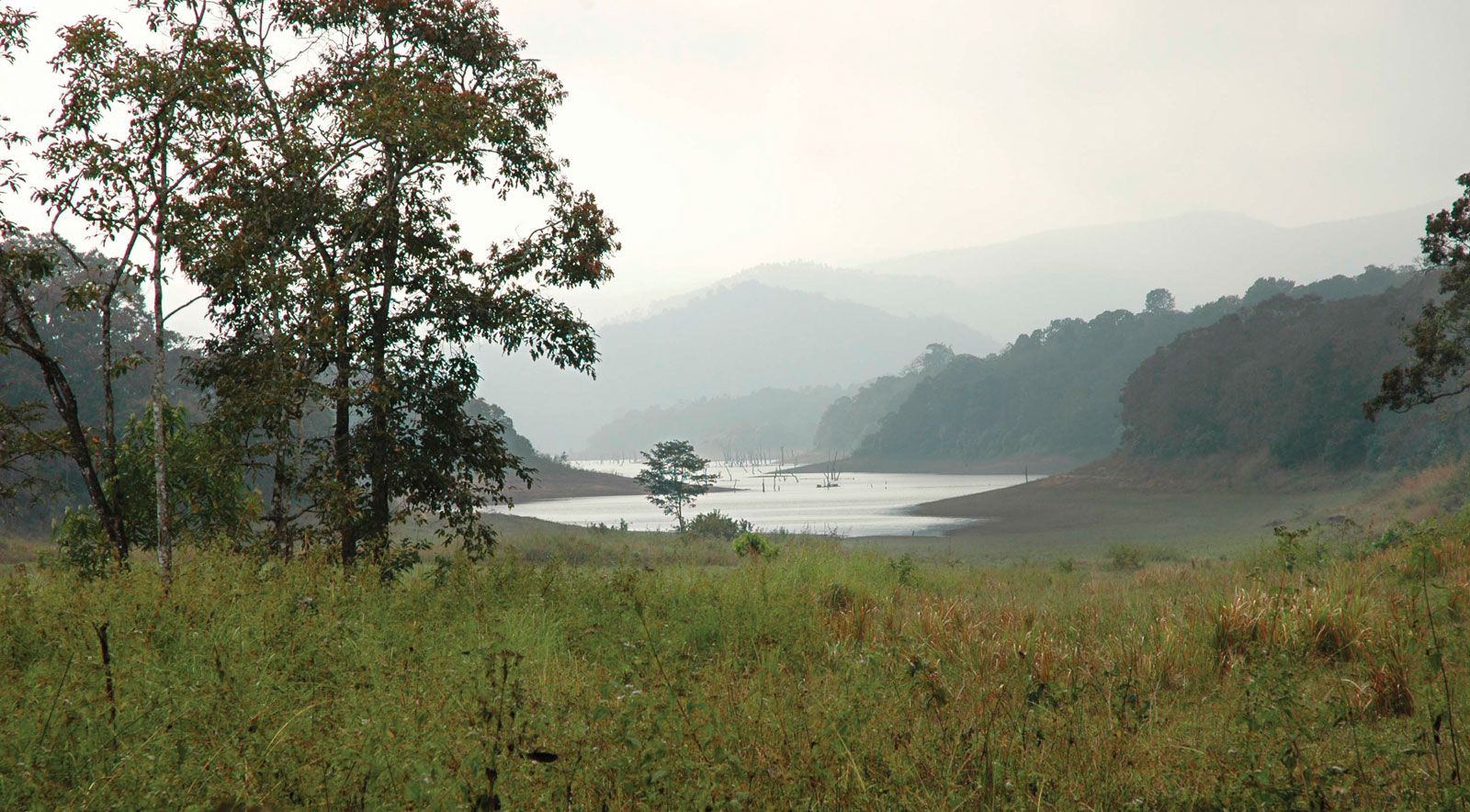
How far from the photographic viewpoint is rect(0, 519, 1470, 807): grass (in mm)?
4273

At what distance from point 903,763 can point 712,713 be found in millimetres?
1059

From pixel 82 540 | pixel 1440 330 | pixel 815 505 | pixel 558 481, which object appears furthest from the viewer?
pixel 558 481

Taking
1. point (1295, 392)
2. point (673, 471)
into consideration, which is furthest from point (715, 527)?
point (1295, 392)

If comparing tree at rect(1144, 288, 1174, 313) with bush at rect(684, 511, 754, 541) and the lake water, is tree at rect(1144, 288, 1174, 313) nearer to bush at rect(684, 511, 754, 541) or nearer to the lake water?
the lake water

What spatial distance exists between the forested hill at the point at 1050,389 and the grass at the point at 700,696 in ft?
298

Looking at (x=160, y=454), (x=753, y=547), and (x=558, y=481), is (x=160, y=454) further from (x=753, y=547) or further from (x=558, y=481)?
(x=558, y=481)

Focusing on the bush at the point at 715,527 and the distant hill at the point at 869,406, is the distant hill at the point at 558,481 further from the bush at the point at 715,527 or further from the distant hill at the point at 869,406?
the distant hill at the point at 869,406

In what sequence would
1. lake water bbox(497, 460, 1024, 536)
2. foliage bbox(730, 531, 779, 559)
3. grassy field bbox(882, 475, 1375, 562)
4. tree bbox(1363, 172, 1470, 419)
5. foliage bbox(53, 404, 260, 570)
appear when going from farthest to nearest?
lake water bbox(497, 460, 1024, 536) → grassy field bbox(882, 475, 1375, 562) → tree bbox(1363, 172, 1470, 419) → foliage bbox(730, 531, 779, 559) → foliage bbox(53, 404, 260, 570)

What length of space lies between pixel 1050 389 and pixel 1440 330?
283 feet

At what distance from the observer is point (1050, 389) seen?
4254 inches

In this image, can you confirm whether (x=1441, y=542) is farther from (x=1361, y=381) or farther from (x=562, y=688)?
(x=1361, y=381)

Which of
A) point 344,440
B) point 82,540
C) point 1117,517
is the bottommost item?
point 1117,517

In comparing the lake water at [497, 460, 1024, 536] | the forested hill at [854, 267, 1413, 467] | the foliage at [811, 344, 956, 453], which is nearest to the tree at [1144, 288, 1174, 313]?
the forested hill at [854, 267, 1413, 467]

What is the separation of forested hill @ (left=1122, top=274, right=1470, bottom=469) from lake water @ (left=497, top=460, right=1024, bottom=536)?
18.4m
